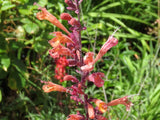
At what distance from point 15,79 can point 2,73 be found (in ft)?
0.46

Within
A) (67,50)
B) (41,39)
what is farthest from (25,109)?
(67,50)

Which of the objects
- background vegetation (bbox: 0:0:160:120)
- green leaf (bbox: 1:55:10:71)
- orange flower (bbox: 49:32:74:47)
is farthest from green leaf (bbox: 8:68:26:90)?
orange flower (bbox: 49:32:74:47)

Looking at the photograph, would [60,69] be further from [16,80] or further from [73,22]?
[73,22]

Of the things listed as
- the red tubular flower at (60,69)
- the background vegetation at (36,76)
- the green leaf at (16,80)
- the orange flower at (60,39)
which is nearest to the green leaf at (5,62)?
the background vegetation at (36,76)

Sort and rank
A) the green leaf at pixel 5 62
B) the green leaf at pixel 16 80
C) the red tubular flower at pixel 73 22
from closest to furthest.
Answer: the red tubular flower at pixel 73 22 → the green leaf at pixel 5 62 → the green leaf at pixel 16 80

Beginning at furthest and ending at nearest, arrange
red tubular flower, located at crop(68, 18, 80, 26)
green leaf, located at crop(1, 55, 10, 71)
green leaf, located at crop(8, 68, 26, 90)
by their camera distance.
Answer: green leaf, located at crop(8, 68, 26, 90)
green leaf, located at crop(1, 55, 10, 71)
red tubular flower, located at crop(68, 18, 80, 26)

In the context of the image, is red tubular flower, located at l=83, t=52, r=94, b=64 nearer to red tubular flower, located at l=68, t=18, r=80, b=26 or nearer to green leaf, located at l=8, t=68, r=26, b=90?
red tubular flower, located at l=68, t=18, r=80, b=26

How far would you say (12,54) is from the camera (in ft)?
7.70

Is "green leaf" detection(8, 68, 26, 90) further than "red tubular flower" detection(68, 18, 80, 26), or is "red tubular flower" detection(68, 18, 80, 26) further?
"green leaf" detection(8, 68, 26, 90)

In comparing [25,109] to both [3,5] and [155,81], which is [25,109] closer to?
[3,5]

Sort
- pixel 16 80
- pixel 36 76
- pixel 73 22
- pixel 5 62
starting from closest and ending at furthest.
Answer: pixel 73 22 → pixel 5 62 → pixel 16 80 → pixel 36 76

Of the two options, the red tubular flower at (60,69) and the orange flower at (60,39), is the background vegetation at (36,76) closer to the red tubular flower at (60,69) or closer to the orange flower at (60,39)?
the red tubular flower at (60,69)

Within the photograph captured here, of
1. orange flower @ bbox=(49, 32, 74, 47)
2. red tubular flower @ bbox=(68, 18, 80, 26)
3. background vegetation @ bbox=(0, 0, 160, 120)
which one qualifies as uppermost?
red tubular flower @ bbox=(68, 18, 80, 26)

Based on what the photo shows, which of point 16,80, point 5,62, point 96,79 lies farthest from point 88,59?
point 16,80
